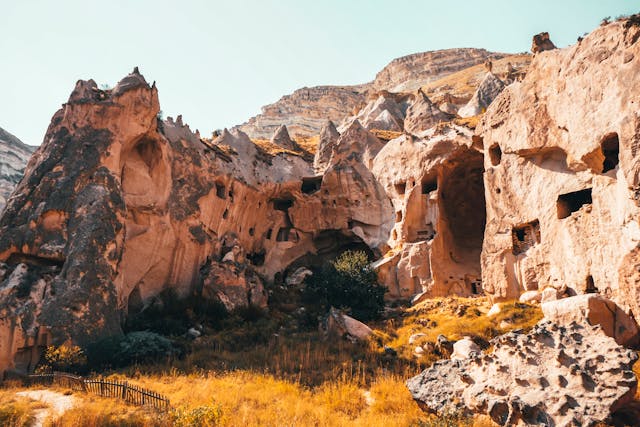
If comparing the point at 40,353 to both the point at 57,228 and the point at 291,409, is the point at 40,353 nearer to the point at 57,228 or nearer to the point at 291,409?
the point at 57,228

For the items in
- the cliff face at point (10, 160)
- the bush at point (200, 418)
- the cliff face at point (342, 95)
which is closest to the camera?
the bush at point (200, 418)

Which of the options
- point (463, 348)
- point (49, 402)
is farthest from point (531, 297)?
point (49, 402)

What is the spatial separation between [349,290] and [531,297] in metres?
8.12

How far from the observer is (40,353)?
39.3 feet

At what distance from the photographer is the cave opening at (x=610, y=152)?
12.4m

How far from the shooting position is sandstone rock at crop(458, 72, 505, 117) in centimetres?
4069

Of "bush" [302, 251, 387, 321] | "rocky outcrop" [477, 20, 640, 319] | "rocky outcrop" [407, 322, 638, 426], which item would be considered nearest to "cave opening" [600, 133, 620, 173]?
"rocky outcrop" [477, 20, 640, 319]

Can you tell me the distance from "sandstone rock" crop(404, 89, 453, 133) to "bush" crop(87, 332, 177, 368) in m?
28.8

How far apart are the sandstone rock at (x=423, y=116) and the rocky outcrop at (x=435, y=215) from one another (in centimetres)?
1216

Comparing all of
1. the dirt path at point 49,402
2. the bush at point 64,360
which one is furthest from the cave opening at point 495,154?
the dirt path at point 49,402

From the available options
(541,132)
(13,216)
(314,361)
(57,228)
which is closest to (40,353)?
(57,228)

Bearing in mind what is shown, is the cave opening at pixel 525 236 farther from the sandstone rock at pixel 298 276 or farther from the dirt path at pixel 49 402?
the dirt path at pixel 49 402

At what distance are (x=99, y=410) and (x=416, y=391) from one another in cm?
622

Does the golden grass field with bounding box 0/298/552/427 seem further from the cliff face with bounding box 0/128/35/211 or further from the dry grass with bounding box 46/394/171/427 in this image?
the cliff face with bounding box 0/128/35/211
